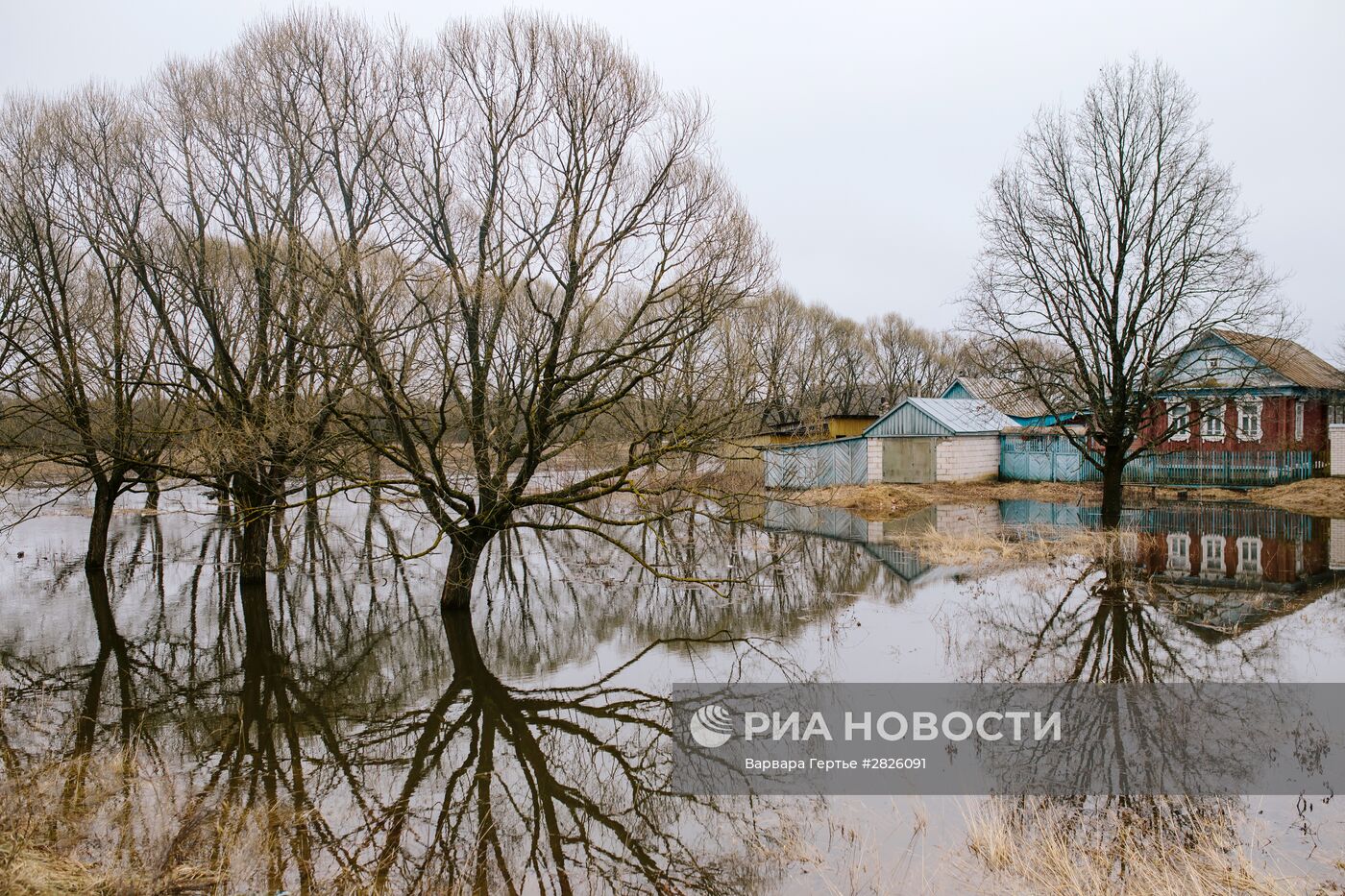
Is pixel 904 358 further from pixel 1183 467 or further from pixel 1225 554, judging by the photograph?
pixel 1225 554

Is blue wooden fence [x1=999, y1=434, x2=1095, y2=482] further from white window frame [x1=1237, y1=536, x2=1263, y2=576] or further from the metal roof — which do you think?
white window frame [x1=1237, y1=536, x2=1263, y2=576]

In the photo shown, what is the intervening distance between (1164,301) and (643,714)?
47.9 feet

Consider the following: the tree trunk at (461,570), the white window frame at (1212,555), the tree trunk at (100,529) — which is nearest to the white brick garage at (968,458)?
the white window frame at (1212,555)

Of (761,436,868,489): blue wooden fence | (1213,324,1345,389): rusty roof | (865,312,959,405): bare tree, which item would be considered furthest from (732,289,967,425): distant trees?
(1213,324,1345,389): rusty roof

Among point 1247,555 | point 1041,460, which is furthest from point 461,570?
point 1041,460

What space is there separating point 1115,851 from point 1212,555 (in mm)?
13507

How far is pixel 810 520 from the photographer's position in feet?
80.3

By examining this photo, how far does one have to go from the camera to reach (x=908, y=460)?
3183 cm

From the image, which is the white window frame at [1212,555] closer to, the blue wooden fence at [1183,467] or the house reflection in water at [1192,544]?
the house reflection in water at [1192,544]

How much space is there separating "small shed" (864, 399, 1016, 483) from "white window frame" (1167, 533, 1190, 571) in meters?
12.9

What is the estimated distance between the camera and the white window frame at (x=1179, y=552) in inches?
587

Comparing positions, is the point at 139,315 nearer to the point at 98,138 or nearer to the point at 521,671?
the point at 98,138

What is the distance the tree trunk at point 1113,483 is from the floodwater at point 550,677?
111 centimetres

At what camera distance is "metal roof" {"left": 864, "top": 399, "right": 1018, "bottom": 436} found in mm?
31344
